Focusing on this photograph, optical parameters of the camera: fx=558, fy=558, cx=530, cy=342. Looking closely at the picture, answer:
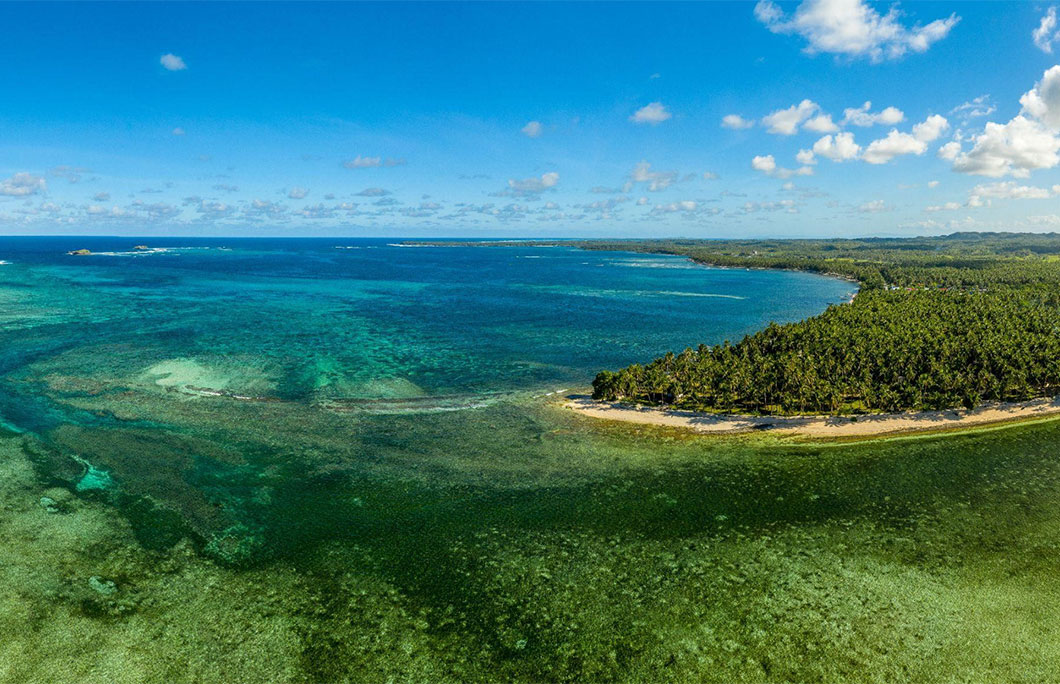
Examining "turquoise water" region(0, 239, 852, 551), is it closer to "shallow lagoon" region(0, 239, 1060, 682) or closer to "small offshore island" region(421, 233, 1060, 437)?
"shallow lagoon" region(0, 239, 1060, 682)

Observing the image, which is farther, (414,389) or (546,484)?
(414,389)

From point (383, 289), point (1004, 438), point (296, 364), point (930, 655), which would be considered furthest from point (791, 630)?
point (383, 289)

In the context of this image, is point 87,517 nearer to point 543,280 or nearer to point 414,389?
point 414,389

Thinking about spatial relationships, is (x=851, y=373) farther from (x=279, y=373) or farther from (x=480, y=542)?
(x=279, y=373)

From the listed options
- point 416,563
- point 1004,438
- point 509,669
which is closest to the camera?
point 509,669

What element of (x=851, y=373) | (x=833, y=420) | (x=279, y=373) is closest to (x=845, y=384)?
(x=851, y=373)

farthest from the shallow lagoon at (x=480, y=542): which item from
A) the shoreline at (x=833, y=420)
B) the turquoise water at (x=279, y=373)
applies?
the shoreline at (x=833, y=420)

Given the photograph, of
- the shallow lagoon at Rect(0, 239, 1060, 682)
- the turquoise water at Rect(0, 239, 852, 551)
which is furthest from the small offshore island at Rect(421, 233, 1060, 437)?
the turquoise water at Rect(0, 239, 852, 551)
